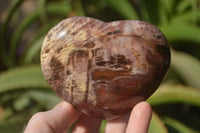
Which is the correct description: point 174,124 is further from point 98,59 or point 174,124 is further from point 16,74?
point 16,74

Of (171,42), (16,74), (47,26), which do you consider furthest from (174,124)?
(47,26)

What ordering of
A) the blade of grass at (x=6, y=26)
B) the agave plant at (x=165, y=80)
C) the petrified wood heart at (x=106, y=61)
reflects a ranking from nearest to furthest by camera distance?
the petrified wood heart at (x=106, y=61) < the agave plant at (x=165, y=80) < the blade of grass at (x=6, y=26)

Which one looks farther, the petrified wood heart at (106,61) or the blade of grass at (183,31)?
the blade of grass at (183,31)

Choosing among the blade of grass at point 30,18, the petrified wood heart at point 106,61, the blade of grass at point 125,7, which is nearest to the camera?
the petrified wood heart at point 106,61

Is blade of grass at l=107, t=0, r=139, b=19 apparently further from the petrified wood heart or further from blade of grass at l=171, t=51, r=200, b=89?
the petrified wood heart

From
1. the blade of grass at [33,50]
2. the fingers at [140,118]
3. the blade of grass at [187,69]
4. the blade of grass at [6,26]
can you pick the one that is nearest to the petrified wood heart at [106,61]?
the fingers at [140,118]

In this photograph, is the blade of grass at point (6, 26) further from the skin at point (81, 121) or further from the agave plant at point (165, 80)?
the skin at point (81, 121)

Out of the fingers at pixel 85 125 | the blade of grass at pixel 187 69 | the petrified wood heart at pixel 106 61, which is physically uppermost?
the petrified wood heart at pixel 106 61
